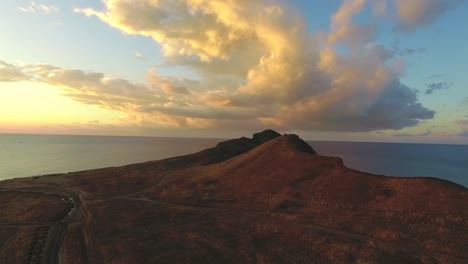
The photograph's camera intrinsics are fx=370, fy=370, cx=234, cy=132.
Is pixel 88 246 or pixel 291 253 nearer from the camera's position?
pixel 291 253

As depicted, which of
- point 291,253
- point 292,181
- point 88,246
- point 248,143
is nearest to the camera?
point 291,253

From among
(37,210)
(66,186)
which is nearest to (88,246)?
(37,210)

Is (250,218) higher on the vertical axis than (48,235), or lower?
higher

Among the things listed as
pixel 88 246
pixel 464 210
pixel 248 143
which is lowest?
pixel 88 246

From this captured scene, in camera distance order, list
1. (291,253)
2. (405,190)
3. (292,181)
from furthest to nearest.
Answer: (292,181), (405,190), (291,253)

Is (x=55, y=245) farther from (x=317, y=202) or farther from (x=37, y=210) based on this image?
(x=317, y=202)

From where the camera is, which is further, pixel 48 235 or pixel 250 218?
pixel 250 218

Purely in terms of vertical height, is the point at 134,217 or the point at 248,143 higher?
the point at 248,143
